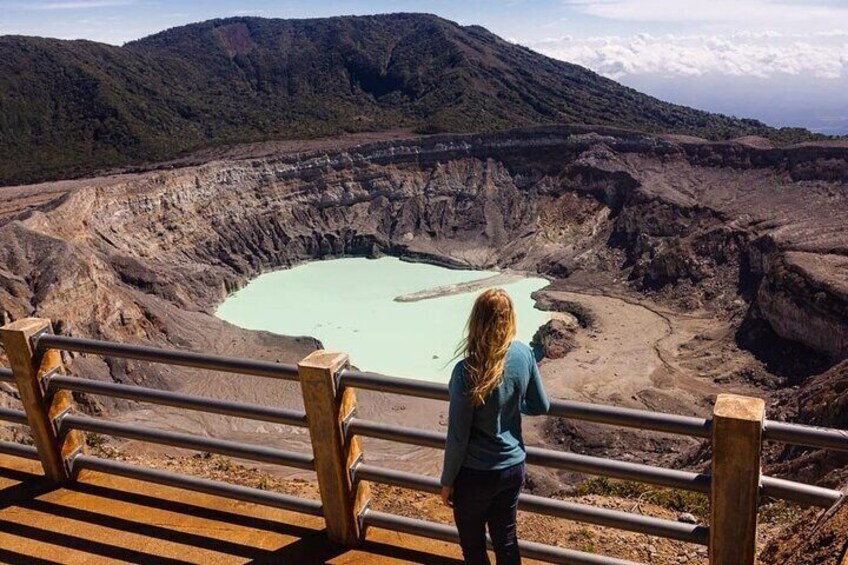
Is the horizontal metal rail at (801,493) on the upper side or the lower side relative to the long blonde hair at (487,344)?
lower

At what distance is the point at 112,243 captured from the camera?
138 feet

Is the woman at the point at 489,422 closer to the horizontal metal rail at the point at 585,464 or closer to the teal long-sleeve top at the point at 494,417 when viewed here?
the teal long-sleeve top at the point at 494,417

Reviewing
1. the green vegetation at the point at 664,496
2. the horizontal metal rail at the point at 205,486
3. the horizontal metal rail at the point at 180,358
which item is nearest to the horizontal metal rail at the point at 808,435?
the horizontal metal rail at the point at 180,358

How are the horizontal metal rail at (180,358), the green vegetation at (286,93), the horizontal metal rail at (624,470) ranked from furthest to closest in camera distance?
the green vegetation at (286,93) → the horizontal metal rail at (180,358) → the horizontal metal rail at (624,470)

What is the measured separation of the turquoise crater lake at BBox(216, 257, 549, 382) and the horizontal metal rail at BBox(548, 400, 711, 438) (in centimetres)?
2691

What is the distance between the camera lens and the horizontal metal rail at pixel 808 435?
3650mm

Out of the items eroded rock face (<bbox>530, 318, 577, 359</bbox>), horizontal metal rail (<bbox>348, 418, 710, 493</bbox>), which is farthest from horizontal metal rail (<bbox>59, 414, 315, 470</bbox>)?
eroded rock face (<bbox>530, 318, 577, 359</bbox>)

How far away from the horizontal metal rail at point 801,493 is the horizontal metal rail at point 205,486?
9.44ft

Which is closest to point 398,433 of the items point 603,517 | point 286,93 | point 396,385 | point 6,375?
point 396,385

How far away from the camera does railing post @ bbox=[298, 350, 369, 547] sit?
4.69m

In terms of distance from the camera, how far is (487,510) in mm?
4113

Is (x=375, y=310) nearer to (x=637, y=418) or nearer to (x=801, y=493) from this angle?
(x=637, y=418)

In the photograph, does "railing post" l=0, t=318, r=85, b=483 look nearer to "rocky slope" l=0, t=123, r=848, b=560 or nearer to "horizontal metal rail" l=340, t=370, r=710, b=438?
"horizontal metal rail" l=340, t=370, r=710, b=438

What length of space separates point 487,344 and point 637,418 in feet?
3.34
